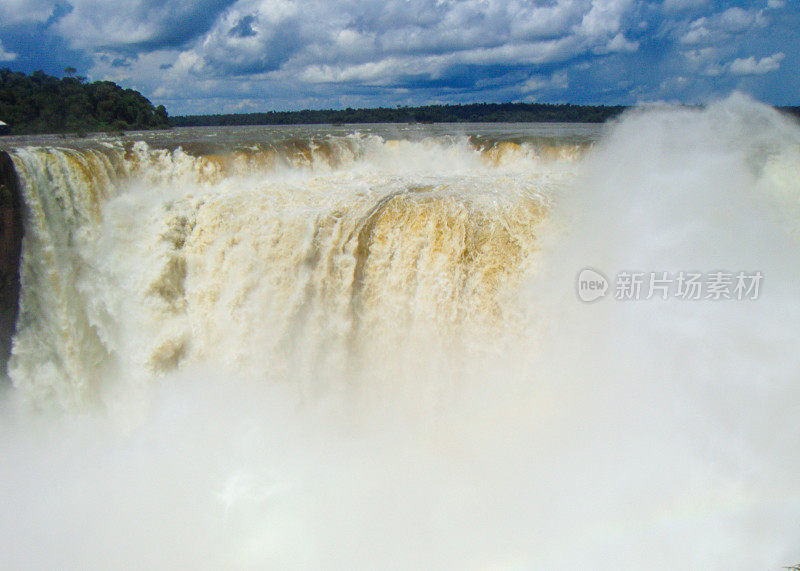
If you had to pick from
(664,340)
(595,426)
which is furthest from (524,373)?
(664,340)

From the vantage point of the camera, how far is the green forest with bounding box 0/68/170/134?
23.9m

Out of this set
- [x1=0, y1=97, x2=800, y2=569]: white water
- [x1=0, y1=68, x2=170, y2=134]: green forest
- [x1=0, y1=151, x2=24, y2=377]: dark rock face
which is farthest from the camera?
[x1=0, y1=68, x2=170, y2=134]: green forest

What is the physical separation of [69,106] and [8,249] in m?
20.0

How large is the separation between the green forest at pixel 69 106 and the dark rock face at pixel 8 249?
1450cm

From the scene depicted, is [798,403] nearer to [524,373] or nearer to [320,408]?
[524,373]

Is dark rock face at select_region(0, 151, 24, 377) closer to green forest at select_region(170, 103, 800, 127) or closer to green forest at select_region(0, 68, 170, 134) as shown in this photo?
green forest at select_region(0, 68, 170, 134)

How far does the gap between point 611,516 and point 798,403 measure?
270 centimetres

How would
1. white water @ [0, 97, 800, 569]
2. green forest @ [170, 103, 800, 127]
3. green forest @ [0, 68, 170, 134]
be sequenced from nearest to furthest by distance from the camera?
white water @ [0, 97, 800, 569], green forest @ [0, 68, 170, 134], green forest @ [170, 103, 800, 127]

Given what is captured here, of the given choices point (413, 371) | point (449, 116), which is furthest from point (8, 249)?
point (449, 116)

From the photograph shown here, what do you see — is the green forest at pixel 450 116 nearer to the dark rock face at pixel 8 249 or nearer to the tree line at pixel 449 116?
the tree line at pixel 449 116

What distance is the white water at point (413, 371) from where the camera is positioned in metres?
7.32

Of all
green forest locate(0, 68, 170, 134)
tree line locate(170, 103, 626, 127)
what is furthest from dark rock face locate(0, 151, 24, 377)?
tree line locate(170, 103, 626, 127)

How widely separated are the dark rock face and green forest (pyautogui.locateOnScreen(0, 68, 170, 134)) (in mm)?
14505

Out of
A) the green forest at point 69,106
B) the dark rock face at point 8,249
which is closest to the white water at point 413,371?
the dark rock face at point 8,249
